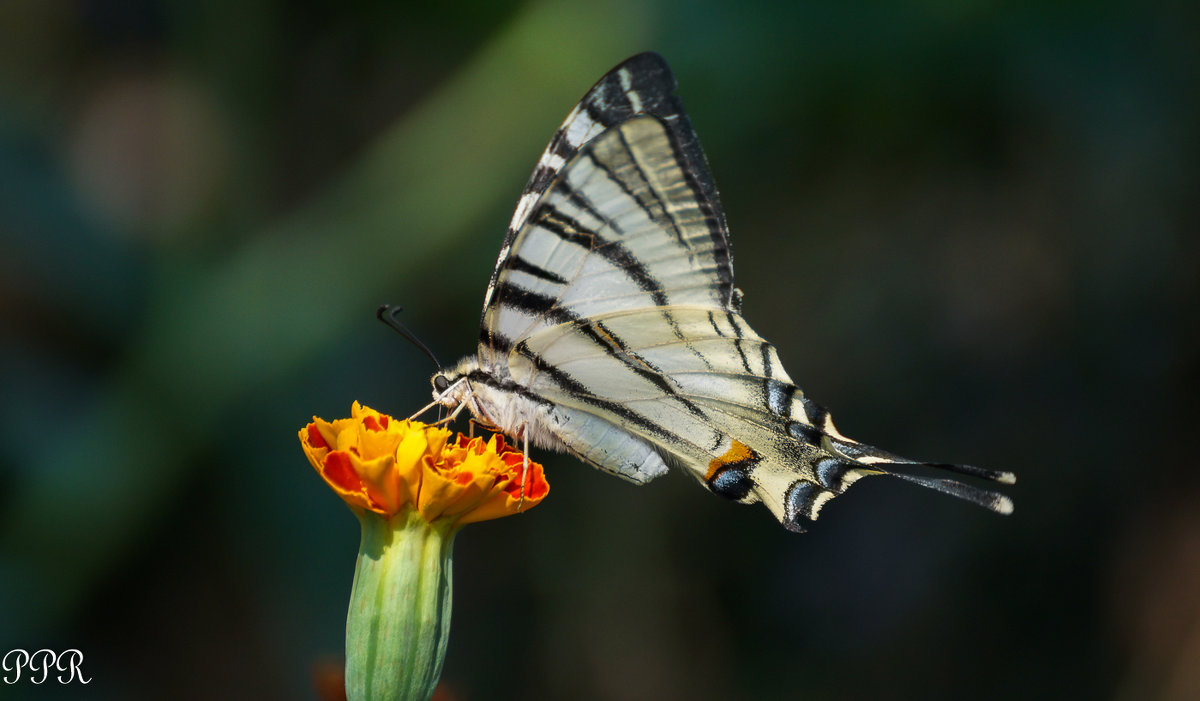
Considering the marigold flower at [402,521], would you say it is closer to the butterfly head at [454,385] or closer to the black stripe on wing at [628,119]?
the butterfly head at [454,385]

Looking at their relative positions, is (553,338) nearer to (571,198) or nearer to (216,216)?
(571,198)

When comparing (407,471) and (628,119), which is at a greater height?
(628,119)

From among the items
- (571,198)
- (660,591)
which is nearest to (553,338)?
(571,198)

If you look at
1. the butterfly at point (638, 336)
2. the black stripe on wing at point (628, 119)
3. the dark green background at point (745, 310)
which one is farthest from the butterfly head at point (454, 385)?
the dark green background at point (745, 310)

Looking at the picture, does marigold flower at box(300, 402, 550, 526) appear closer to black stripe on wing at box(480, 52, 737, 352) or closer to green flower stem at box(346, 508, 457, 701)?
green flower stem at box(346, 508, 457, 701)

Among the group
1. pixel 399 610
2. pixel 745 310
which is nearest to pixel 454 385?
pixel 399 610

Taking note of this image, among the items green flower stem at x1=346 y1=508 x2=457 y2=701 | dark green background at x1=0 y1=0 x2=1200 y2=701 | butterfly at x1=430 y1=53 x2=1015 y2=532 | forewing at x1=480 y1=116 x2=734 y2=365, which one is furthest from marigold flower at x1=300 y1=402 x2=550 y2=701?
dark green background at x1=0 y1=0 x2=1200 y2=701

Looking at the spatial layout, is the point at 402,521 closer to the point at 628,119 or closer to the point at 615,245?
the point at 615,245
